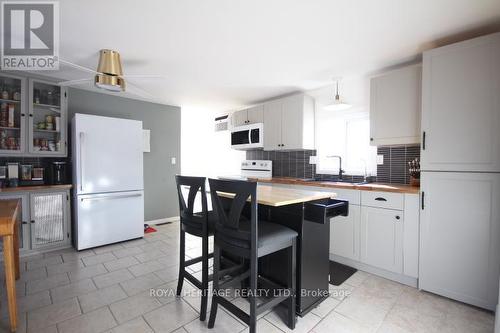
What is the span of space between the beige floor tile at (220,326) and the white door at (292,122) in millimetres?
2364

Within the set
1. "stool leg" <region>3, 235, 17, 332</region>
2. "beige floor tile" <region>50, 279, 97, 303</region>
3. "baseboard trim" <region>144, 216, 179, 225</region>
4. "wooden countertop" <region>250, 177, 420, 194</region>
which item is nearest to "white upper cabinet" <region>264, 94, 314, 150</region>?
"wooden countertop" <region>250, 177, 420, 194</region>

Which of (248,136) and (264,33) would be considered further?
(248,136)

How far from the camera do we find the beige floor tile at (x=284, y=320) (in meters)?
1.64

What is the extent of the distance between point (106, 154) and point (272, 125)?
94.1 inches

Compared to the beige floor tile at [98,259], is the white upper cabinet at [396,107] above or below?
above

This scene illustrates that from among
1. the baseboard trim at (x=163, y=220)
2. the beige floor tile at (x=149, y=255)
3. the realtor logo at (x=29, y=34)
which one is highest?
the realtor logo at (x=29, y=34)

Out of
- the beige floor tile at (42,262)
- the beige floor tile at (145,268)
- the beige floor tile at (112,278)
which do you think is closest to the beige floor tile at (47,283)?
the beige floor tile at (112,278)

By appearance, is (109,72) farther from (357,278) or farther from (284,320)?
(357,278)

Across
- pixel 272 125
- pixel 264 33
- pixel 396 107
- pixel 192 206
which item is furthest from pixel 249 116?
pixel 192 206

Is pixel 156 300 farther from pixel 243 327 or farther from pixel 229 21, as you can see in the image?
pixel 229 21

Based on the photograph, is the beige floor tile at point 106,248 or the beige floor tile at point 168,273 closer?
the beige floor tile at point 168,273

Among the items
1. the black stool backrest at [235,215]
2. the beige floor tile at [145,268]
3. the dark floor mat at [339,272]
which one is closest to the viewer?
the black stool backrest at [235,215]

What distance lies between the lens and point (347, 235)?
2611 millimetres

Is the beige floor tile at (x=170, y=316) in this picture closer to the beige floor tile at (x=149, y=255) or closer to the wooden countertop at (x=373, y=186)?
the beige floor tile at (x=149, y=255)
